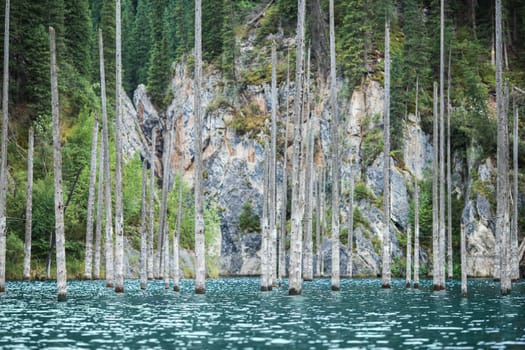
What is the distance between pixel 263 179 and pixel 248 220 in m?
19.0

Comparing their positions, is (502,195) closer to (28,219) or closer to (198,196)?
(198,196)

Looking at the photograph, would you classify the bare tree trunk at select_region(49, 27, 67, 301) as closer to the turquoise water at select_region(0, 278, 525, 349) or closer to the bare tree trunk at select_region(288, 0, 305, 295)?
the turquoise water at select_region(0, 278, 525, 349)

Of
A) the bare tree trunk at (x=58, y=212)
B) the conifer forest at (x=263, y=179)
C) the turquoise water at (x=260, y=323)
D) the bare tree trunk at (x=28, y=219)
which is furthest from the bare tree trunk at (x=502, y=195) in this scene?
the bare tree trunk at (x=28, y=219)

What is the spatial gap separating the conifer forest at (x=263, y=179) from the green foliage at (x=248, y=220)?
0.27m

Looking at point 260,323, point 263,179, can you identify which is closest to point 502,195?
point 260,323

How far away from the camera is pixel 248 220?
83500 millimetres

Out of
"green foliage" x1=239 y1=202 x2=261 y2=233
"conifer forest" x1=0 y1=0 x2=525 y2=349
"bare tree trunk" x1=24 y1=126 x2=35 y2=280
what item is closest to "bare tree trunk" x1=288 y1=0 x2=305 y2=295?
"conifer forest" x1=0 y1=0 x2=525 y2=349

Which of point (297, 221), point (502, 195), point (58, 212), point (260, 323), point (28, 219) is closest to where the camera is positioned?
point (260, 323)

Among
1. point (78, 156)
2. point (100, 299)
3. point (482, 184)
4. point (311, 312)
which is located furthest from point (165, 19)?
point (311, 312)

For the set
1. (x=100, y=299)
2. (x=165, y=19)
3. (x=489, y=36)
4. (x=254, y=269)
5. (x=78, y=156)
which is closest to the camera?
(x=100, y=299)

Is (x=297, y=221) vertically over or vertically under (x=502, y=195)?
under

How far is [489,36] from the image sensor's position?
87.7m

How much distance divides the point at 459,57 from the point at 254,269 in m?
34.8

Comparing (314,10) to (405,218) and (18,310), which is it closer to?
(405,218)
